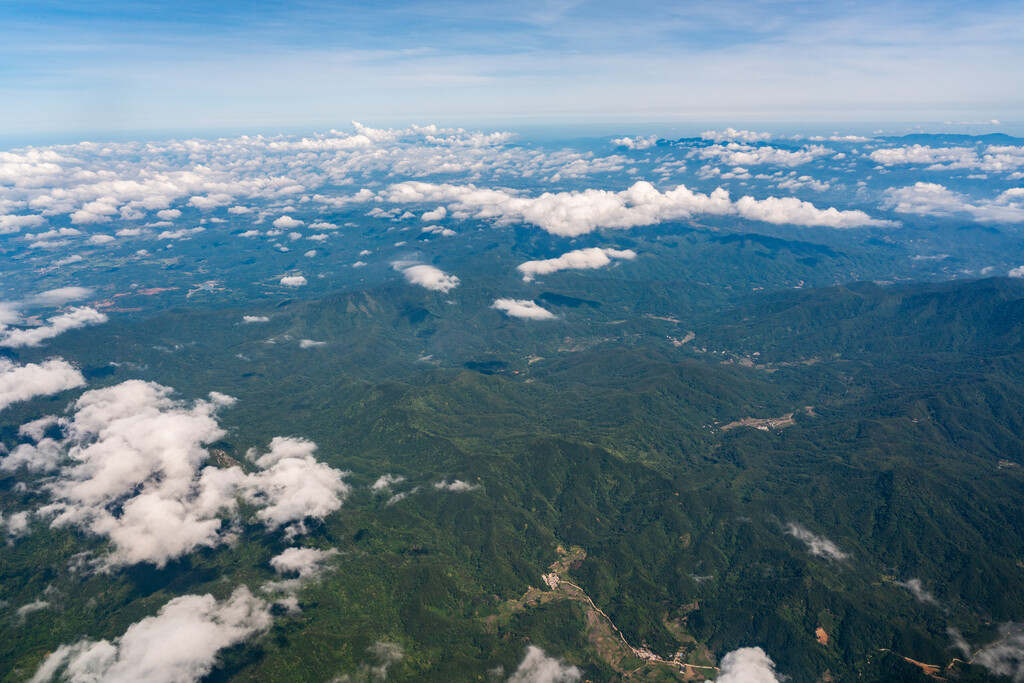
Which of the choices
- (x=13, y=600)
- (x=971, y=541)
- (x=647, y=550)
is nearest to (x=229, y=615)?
(x=13, y=600)

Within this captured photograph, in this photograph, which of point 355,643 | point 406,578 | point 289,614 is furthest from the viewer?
point 406,578

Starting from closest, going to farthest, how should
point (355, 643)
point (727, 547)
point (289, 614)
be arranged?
point (355, 643), point (289, 614), point (727, 547)

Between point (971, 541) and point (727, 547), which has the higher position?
point (971, 541)

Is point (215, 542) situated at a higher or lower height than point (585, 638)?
higher

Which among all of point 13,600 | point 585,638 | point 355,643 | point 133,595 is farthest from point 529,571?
point 13,600

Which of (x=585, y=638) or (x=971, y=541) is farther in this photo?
(x=971, y=541)

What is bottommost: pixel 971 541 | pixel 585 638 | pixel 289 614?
pixel 585 638

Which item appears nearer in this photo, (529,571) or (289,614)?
(289,614)

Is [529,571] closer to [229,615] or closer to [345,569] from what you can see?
[345,569]

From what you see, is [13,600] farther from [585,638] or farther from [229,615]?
[585,638]
